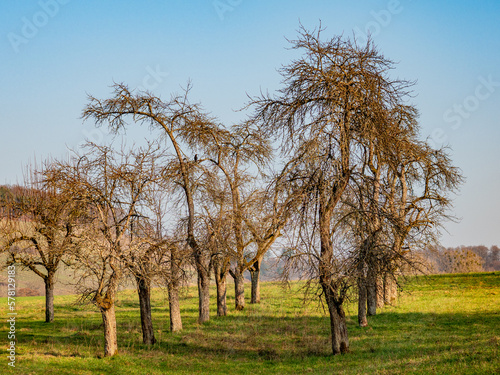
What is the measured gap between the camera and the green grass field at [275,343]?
13719mm

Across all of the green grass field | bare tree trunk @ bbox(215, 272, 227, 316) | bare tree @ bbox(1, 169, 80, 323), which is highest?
bare tree @ bbox(1, 169, 80, 323)

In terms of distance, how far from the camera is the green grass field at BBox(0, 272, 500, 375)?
13.7 m

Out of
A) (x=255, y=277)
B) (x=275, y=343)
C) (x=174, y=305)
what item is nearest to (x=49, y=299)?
(x=174, y=305)

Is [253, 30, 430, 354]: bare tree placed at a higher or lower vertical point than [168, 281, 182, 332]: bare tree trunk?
higher

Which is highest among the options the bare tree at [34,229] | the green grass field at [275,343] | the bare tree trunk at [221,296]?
the bare tree at [34,229]

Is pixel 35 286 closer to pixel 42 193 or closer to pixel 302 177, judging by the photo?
pixel 42 193

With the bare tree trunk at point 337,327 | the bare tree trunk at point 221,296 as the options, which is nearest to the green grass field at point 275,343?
the bare tree trunk at point 337,327

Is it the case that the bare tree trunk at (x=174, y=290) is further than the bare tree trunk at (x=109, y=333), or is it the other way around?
the bare tree trunk at (x=174, y=290)

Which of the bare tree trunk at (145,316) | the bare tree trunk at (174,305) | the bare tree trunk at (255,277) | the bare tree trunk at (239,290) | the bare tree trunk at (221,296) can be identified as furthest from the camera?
the bare tree trunk at (255,277)

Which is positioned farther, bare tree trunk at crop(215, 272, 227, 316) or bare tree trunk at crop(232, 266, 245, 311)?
bare tree trunk at crop(232, 266, 245, 311)

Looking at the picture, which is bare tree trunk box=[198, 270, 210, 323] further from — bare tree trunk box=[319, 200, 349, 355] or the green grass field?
bare tree trunk box=[319, 200, 349, 355]

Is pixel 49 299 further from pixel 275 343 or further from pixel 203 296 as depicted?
pixel 275 343

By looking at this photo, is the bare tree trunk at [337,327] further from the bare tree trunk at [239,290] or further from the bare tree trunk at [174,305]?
the bare tree trunk at [239,290]

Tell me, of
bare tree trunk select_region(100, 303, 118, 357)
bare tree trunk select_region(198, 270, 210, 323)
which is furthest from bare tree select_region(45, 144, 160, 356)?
bare tree trunk select_region(198, 270, 210, 323)
